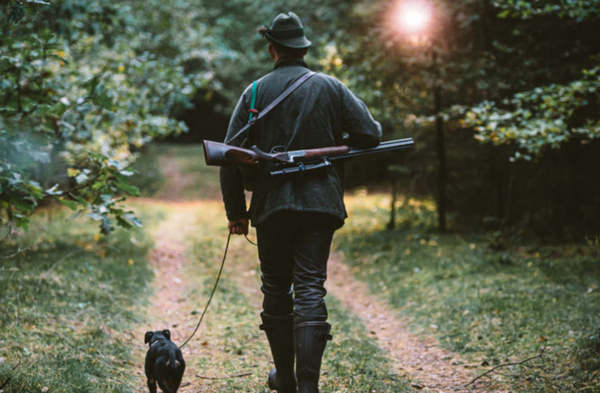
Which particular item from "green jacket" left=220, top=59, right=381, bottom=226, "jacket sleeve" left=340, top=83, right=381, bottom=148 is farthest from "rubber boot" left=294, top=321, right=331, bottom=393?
"jacket sleeve" left=340, top=83, right=381, bottom=148

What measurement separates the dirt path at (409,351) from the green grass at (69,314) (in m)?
2.26

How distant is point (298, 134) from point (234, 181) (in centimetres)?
52

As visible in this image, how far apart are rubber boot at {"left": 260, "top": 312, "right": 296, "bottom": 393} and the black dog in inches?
23.1

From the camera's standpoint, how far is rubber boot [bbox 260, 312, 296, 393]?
346 cm

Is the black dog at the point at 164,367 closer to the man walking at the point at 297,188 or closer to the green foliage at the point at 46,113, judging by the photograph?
the man walking at the point at 297,188

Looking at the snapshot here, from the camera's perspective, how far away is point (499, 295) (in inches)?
235

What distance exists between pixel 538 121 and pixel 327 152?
158 inches

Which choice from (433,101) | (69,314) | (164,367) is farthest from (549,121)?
(69,314)

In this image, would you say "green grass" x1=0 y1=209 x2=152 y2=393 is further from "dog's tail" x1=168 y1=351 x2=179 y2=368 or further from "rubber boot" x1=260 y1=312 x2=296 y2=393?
"rubber boot" x1=260 y1=312 x2=296 y2=393

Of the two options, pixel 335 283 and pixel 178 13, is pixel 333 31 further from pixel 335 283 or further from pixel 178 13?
pixel 178 13

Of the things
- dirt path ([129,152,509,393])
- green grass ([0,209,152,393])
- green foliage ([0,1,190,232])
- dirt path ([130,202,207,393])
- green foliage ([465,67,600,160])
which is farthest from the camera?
green foliage ([465,67,600,160])

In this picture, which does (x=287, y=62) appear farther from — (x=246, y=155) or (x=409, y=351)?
(x=409, y=351)

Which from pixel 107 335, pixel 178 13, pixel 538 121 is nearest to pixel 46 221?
pixel 107 335

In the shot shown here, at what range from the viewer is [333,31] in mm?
12258
